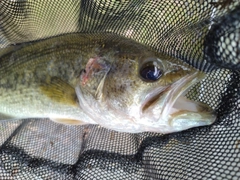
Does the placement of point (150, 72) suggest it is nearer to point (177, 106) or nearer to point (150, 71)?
point (150, 71)

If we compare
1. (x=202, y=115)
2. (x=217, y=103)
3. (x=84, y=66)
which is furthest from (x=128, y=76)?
(x=217, y=103)

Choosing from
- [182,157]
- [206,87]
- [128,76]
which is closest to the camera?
[128,76]

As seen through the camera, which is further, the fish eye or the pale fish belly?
the pale fish belly

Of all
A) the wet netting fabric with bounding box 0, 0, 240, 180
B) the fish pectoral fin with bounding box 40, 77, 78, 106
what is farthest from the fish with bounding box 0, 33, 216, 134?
→ the wet netting fabric with bounding box 0, 0, 240, 180

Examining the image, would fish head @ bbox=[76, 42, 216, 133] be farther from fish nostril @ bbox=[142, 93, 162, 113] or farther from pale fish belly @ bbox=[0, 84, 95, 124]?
pale fish belly @ bbox=[0, 84, 95, 124]

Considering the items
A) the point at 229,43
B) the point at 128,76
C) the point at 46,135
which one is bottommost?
the point at 46,135

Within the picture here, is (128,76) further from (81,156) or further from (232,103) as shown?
(81,156)
